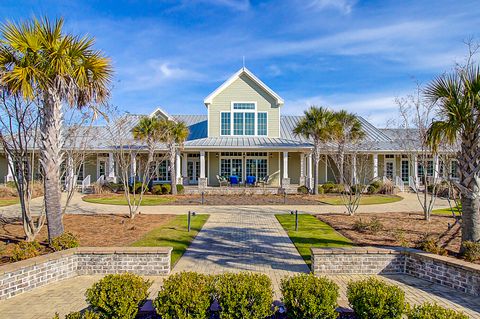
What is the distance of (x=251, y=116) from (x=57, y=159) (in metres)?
19.0

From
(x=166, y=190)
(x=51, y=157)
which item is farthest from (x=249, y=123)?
(x=51, y=157)

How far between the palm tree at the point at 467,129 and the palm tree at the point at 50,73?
28.2ft

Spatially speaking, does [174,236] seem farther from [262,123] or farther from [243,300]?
[262,123]

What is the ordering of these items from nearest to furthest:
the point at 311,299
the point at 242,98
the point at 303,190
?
the point at 311,299 < the point at 303,190 < the point at 242,98

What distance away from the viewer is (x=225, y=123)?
2588 centimetres

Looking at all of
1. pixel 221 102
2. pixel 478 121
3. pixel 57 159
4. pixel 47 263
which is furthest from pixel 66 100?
pixel 221 102

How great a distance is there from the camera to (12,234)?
32.1 ft

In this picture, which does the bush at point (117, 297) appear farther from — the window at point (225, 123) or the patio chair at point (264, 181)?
the window at point (225, 123)

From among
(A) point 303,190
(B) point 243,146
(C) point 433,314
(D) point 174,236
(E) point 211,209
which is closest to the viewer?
(C) point 433,314

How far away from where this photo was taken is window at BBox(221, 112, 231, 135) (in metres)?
25.7

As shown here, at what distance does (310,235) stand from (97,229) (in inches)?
282

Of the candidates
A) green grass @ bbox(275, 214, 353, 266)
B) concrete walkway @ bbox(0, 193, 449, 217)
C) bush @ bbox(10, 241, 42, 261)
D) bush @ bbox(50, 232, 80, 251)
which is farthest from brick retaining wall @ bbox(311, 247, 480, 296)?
concrete walkway @ bbox(0, 193, 449, 217)

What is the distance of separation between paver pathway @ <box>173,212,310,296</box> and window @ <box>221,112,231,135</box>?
14.1 metres

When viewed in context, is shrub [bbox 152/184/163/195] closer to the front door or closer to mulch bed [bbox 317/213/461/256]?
the front door
